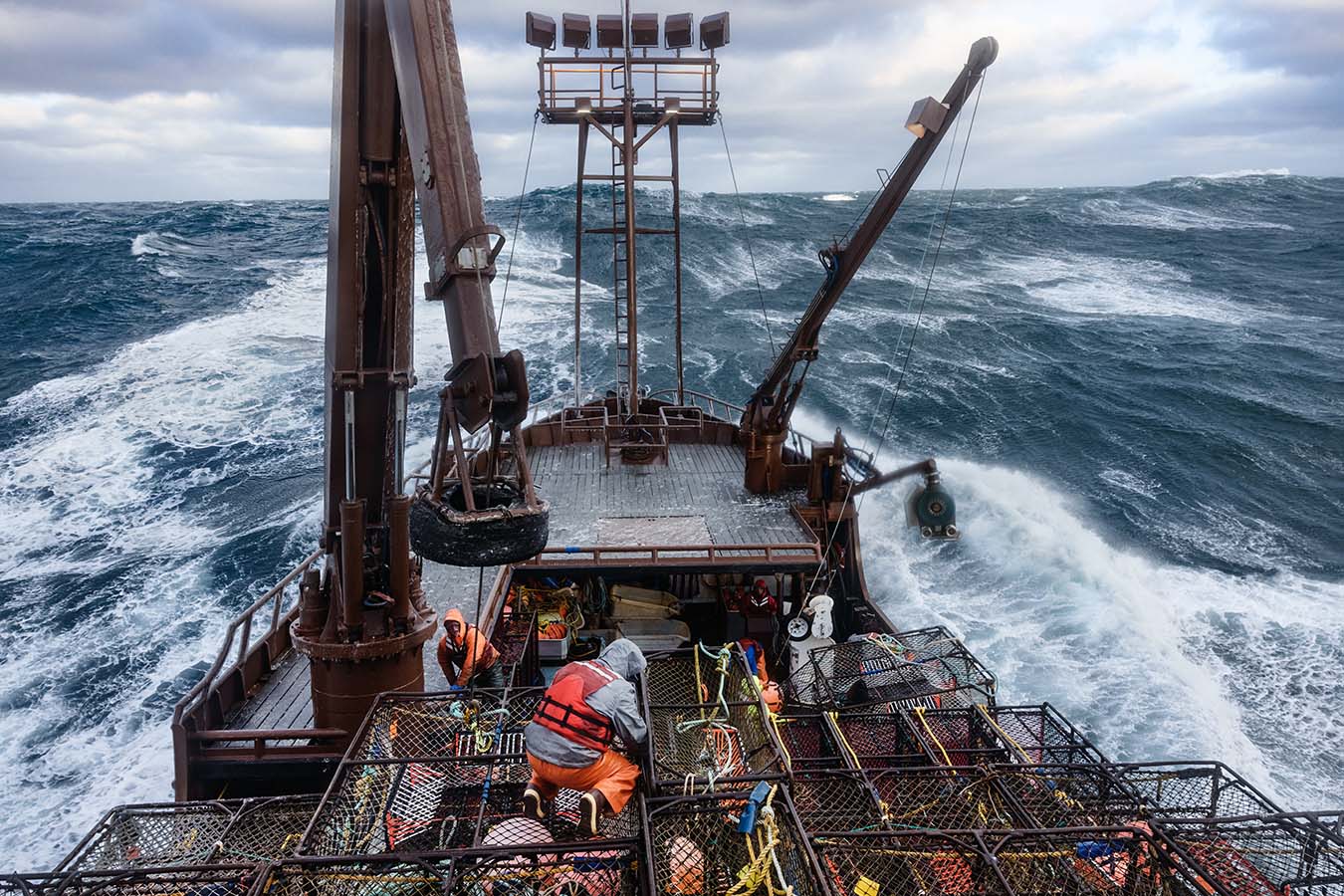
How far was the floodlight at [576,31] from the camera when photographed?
63.9 feet

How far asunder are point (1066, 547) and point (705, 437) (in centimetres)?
1053

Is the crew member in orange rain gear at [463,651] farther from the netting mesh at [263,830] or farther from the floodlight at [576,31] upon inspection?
the floodlight at [576,31]

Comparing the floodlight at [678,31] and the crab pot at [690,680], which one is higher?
the floodlight at [678,31]

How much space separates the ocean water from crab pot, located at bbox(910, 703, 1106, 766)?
836cm

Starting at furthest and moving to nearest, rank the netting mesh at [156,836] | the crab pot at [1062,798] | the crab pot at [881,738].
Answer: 1. the crab pot at [881,738]
2. the crab pot at [1062,798]
3. the netting mesh at [156,836]

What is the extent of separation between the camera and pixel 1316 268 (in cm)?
5791

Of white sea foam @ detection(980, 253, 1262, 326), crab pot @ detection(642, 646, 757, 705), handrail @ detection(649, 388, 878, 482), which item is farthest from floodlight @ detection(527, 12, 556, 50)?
white sea foam @ detection(980, 253, 1262, 326)

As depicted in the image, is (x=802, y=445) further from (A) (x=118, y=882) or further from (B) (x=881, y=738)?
(A) (x=118, y=882)

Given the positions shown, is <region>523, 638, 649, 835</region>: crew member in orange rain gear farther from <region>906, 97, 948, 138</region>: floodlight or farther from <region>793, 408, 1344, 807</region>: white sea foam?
<region>793, 408, 1344, 807</region>: white sea foam

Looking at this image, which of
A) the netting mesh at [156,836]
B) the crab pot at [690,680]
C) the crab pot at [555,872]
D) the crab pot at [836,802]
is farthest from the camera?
the crab pot at [690,680]

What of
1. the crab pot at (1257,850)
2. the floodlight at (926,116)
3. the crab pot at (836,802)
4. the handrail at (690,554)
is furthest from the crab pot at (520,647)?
the floodlight at (926,116)

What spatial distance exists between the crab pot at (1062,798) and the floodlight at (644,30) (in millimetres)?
18640

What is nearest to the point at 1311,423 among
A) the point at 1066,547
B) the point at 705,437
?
the point at 1066,547

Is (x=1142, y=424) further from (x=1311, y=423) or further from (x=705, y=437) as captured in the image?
(x=705, y=437)
